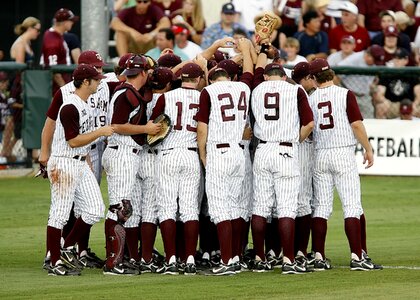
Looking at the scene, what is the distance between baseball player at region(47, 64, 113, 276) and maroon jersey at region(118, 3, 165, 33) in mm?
8866

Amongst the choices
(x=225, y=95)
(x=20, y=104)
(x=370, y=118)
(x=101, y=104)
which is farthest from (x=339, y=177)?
(x=20, y=104)

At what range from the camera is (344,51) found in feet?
66.5

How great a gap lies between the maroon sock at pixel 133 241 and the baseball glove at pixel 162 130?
0.88 m

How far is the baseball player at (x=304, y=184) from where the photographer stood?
40.1 feet

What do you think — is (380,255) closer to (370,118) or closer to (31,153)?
(370,118)

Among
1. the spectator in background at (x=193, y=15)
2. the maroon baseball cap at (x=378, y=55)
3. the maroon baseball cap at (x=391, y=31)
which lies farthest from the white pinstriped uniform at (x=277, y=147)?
the spectator in background at (x=193, y=15)

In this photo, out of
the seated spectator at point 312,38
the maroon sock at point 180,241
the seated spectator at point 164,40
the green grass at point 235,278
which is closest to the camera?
the green grass at point 235,278

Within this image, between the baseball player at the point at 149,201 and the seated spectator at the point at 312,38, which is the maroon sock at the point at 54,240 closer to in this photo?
the baseball player at the point at 149,201

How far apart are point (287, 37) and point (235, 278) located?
10.3 m

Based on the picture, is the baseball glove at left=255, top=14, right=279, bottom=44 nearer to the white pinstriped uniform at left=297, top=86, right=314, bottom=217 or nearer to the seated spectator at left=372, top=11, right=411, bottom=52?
the white pinstriped uniform at left=297, top=86, right=314, bottom=217

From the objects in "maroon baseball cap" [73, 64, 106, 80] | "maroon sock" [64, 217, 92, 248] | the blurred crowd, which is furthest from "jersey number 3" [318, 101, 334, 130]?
the blurred crowd

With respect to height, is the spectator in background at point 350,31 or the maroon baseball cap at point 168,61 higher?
the spectator in background at point 350,31

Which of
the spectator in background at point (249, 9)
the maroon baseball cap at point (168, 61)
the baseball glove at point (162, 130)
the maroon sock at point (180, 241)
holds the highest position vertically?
the spectator in background at point (249, 9)

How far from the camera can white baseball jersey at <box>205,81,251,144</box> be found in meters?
11.7
